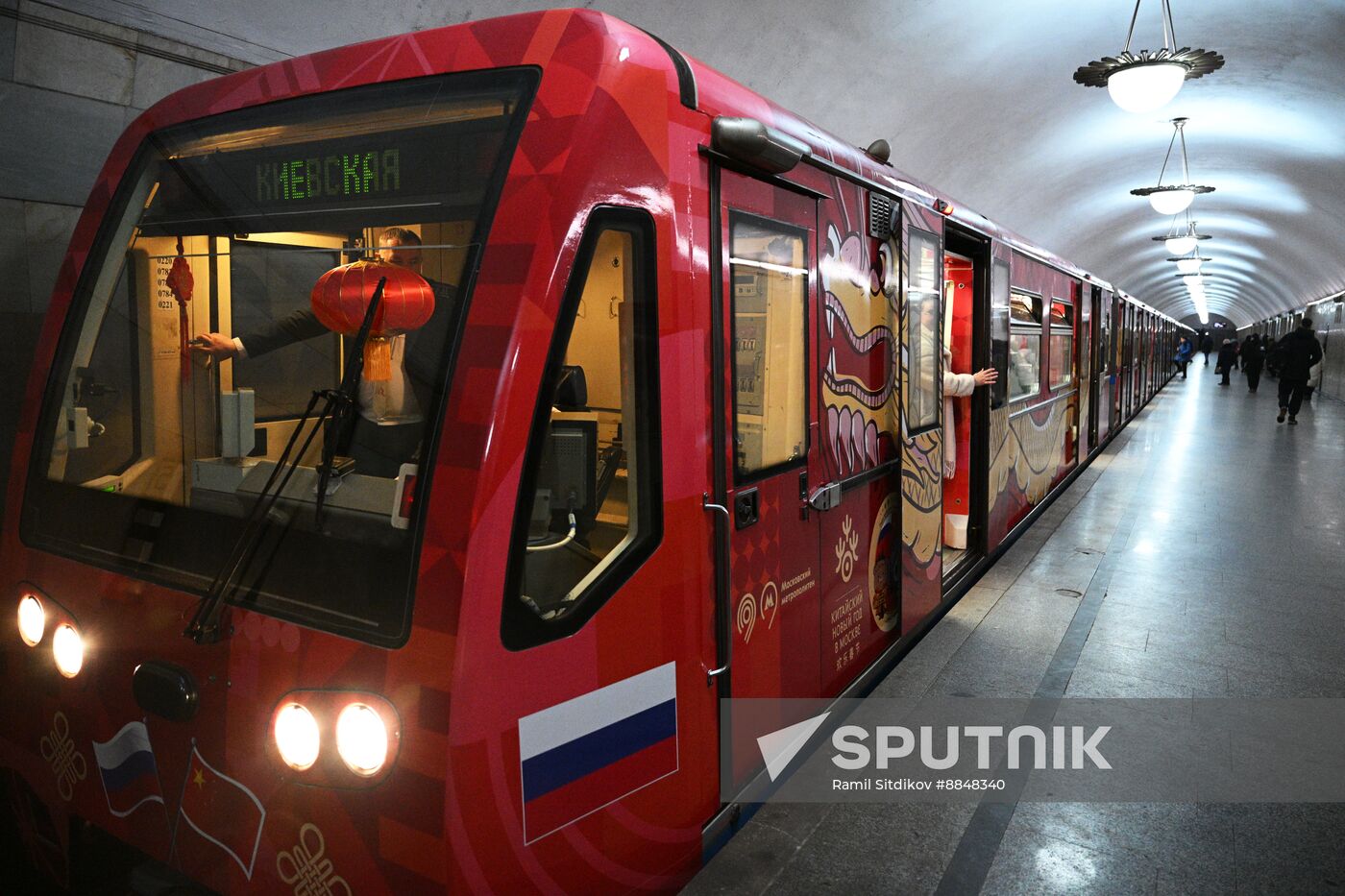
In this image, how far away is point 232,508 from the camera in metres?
2.34

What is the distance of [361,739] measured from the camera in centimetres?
194

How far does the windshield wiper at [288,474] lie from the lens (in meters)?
2.13

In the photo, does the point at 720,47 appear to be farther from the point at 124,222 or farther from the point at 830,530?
the point at 124,222

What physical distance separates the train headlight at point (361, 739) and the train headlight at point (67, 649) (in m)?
1.01

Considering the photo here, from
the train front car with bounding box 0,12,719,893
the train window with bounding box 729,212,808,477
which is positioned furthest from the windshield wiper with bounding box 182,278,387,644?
the train window with bounding box 729,212,808,477

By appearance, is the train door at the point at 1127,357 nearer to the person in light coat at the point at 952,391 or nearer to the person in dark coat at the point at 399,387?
the person in light coat at the point at 952,391

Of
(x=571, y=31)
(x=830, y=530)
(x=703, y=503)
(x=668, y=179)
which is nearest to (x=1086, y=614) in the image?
(x=830, y=530)

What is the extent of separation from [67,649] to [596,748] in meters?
1.51

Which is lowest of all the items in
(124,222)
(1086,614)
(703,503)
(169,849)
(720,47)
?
(1086,614)

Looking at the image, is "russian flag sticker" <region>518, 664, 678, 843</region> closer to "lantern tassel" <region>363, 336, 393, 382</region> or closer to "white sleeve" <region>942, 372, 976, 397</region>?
"lantern tassel" <region>363, 336, 393, 382</region>

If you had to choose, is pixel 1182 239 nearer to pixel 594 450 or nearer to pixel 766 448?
pixel 766 448

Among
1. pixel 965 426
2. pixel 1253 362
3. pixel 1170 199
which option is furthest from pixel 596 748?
pixel 1253 362

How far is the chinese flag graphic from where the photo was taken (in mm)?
2088

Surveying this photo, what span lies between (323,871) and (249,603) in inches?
24.5
